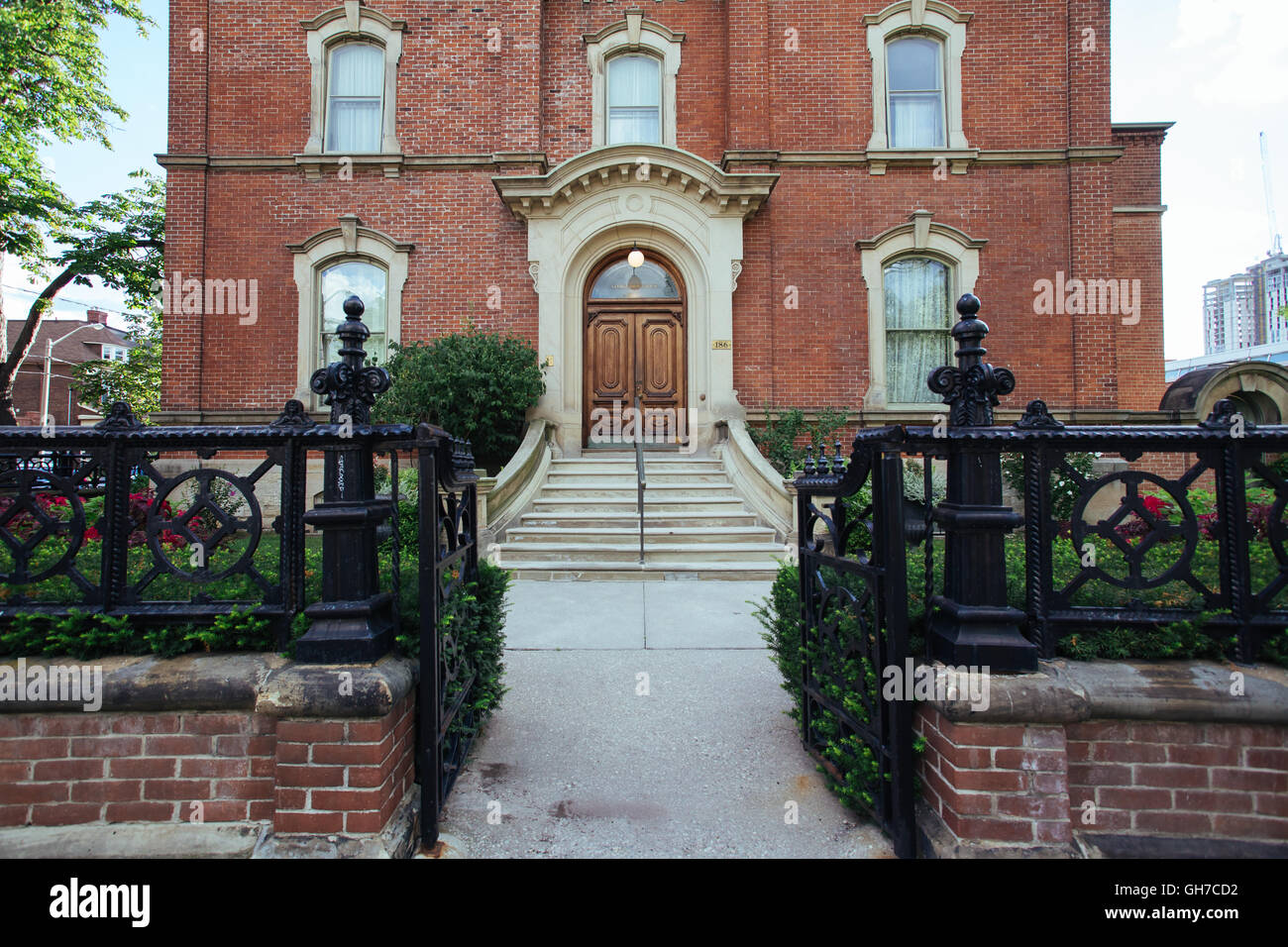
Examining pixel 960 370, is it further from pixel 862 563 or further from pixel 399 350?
pixel 399 350

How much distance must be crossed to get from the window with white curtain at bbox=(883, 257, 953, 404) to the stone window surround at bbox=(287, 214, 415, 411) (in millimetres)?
8474

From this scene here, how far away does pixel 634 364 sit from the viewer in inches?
459

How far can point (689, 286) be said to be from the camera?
11336 mm

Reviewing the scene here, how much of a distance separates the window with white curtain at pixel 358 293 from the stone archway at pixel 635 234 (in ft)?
9.13

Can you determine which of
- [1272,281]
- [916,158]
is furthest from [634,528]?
[1272,281]

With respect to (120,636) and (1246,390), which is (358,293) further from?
(1246,390)

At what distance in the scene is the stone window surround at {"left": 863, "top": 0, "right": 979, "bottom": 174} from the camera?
447 inches

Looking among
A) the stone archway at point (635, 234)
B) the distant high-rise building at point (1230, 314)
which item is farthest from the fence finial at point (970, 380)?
the distant high-rise building at point (1230, 314)

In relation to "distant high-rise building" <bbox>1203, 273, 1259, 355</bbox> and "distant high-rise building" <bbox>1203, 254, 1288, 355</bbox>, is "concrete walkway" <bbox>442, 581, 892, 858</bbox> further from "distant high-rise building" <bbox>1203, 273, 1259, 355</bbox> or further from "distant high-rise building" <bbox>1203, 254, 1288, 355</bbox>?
"distant high-rise building" <bbox>1203, 273, 1259, 355</bbox>

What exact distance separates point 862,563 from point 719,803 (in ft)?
4.08

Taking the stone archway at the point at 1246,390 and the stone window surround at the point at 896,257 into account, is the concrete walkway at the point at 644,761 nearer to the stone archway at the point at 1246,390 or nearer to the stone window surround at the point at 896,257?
the stone window surround at the point at 896,257

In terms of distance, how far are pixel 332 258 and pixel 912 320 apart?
10.2 meters

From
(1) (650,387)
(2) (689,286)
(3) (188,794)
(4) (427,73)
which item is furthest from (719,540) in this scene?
(4) (427,73)

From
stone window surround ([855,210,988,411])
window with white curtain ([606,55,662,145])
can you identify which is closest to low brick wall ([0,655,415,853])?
stone window surround ([855,210,988,411])
